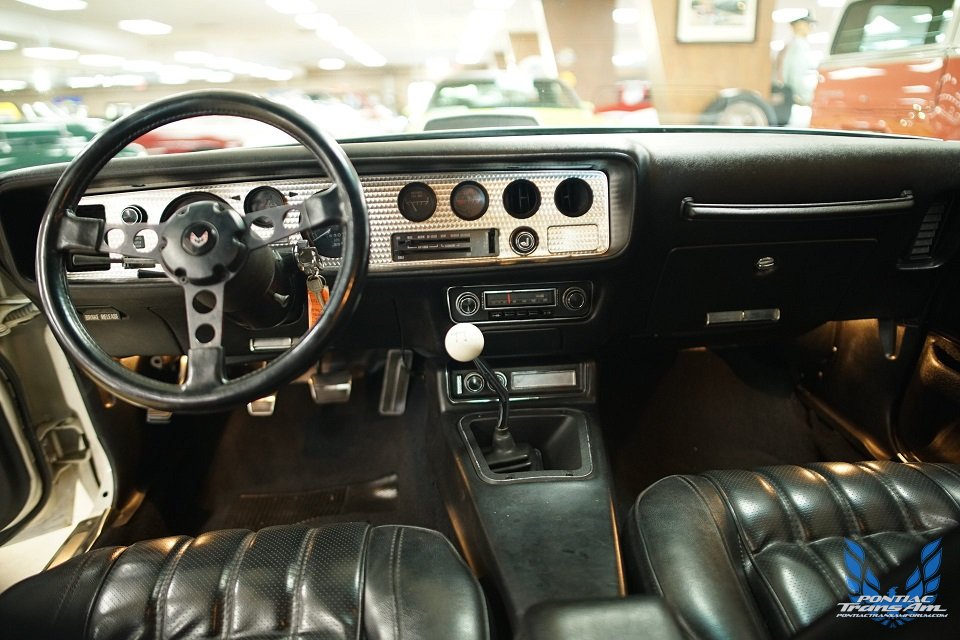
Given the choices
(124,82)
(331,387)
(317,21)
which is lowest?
(331,387)

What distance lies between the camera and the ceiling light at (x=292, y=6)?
37.7 feet

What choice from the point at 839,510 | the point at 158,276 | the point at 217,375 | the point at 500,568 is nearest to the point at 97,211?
the point at 158,276

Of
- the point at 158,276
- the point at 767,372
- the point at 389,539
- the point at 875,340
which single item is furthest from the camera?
the point at 767,372

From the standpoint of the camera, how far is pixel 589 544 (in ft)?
3.84

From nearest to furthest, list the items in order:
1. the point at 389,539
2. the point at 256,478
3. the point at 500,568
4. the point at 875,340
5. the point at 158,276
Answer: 1. the point at 389,539
2. the point at 500,568
3. the point at 158,276
4. the point at 875,340
5. the point at 256,478

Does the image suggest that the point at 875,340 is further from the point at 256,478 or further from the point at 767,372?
the point at 256,478

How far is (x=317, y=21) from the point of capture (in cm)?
1362

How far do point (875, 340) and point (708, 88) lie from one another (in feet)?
15.8

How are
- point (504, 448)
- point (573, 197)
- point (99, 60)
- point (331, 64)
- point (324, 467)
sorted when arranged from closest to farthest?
point (573, 197) < point (504, 448) < point (324, 467) < point (99, 60) < point (331, 64)

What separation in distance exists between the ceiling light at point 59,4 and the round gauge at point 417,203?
9.41m

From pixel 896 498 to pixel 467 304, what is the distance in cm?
96

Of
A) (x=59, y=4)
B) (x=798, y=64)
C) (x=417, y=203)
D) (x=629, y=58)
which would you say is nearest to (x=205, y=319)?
(x=417, y=203)

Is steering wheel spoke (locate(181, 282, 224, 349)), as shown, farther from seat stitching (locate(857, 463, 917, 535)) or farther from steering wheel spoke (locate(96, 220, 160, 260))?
seat stitching (locate(857, 463, 917, 535))

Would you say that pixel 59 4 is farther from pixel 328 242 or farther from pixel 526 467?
pixel 526 467
